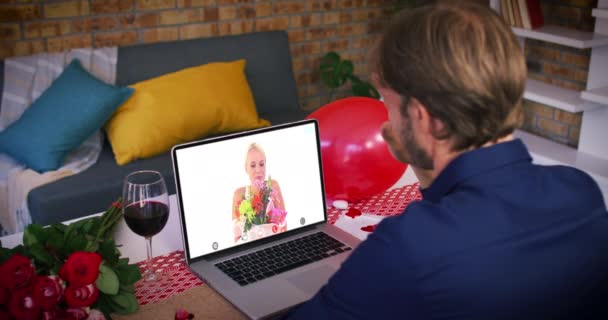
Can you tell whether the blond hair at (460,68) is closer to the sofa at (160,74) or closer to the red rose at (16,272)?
the red rose at (16,272)

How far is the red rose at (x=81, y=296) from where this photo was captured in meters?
1.13

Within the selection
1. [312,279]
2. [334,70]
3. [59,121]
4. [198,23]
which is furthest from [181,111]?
[312,279]

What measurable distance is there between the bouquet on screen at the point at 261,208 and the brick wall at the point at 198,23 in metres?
2.06

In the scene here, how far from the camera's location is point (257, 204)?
158 cm

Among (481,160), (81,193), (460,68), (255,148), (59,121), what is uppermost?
(460,68)

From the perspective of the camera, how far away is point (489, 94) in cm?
108

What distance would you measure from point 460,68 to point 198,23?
9.03 ft

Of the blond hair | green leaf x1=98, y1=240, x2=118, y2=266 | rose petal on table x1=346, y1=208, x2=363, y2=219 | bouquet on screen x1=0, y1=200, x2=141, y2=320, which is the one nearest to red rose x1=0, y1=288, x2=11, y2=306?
bouquet on screen x1=0, y1=200, x2=141, y2=320

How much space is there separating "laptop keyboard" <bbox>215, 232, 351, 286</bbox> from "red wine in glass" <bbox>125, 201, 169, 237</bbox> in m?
0.17

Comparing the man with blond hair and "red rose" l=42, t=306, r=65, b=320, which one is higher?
the man with blond hair

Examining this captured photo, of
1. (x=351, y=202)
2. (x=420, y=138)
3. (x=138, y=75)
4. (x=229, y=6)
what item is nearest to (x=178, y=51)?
(x=138, y=75)

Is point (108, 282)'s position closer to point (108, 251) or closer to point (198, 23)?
point (108, 251)

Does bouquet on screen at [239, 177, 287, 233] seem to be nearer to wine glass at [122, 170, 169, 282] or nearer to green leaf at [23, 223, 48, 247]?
wine glass at [122, 170, 169, 282]

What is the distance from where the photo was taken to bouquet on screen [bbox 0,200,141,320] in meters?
1.08
